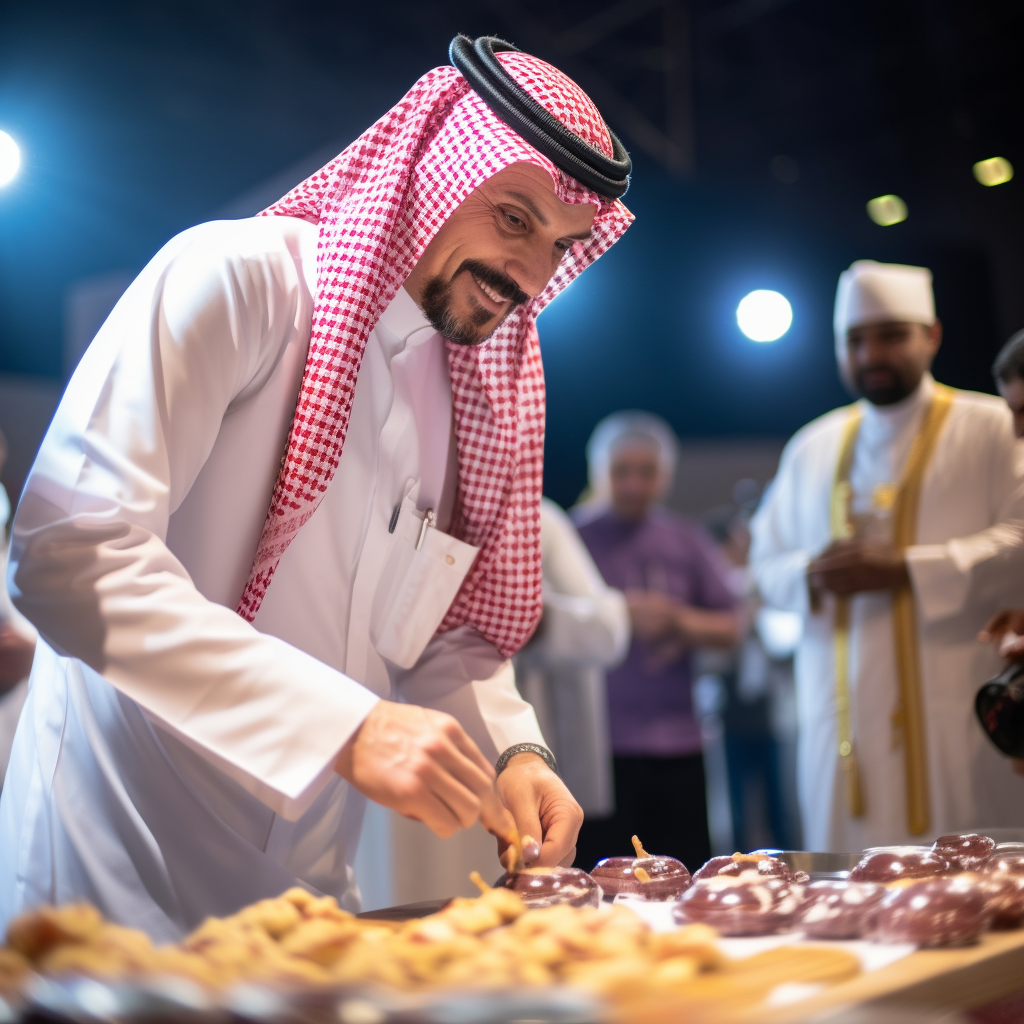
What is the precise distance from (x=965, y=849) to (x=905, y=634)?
1.99 meters

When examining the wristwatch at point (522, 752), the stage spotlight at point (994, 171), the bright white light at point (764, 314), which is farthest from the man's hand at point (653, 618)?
the stage spotlight at point (994, 171)

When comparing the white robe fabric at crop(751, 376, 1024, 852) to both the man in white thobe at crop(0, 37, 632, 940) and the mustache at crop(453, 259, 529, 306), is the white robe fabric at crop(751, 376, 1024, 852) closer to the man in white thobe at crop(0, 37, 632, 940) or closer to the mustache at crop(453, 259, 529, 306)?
the man in white thobe at crop(0, 37, 632, 940)

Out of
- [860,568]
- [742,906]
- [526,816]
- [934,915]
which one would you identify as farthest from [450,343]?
[860,568]

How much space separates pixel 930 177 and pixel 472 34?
2.93m

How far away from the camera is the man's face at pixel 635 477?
179 inches

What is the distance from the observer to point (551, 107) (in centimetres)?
164

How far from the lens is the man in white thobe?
1.17 metres

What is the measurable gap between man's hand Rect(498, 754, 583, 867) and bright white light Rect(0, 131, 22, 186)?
437 cm

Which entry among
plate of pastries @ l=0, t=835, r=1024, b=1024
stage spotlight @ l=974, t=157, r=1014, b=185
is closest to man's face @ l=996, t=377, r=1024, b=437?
plate of pastries @ l=0, t=835, r=1024, b=1024

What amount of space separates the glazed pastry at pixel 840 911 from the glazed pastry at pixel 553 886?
234mm

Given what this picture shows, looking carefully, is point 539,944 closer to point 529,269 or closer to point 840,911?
point 840,911

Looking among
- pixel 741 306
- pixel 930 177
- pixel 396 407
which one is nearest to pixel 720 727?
pixel 741 306

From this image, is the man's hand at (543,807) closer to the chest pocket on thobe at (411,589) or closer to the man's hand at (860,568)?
the chest pocket on thobe at (411,589)

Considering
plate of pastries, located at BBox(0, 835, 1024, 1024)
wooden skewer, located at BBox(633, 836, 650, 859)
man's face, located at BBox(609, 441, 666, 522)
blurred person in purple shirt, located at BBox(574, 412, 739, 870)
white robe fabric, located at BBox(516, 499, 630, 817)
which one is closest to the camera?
plate of pastries, located at BBox(0, 835, 1024, 1024)
